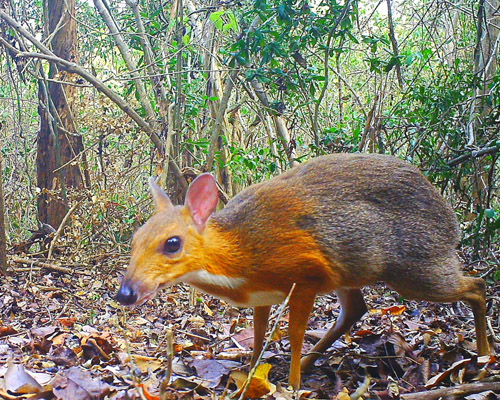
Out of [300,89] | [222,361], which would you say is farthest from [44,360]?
[300,89]

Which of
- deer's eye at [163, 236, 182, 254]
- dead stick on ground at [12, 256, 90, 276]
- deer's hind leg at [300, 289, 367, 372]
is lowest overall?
dead stick on ground at [12, 256, 90, 276]

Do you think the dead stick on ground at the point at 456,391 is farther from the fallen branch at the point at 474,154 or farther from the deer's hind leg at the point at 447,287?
the fallen branch at the point at 474,154

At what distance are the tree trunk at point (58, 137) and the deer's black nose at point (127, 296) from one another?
17.0ft

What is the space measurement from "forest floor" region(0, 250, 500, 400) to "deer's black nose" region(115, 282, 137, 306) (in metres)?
0.26

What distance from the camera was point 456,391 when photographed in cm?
292

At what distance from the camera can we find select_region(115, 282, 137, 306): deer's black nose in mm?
2854

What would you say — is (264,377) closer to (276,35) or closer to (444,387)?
(444,387)

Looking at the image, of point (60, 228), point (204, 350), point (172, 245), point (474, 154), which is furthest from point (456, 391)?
point (60, 228)

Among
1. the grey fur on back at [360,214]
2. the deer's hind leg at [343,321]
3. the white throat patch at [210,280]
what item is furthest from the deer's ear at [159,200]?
the deer's hind leg at [343,321]

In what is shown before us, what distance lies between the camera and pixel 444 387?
3113 millimetres

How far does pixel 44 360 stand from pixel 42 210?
4476 mm

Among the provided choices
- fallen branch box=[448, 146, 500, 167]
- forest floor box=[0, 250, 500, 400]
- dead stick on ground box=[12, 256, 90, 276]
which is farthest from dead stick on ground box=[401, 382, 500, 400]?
dead stick on ground box=[12, 256, 90, 276]

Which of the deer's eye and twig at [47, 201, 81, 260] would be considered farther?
twig at [47, 201, 81, 260]

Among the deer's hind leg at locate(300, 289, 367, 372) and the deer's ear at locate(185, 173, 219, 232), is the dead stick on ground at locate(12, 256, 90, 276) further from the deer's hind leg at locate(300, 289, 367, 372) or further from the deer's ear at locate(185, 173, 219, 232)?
the deer's ear at locate(185, 173, 219, 232)
